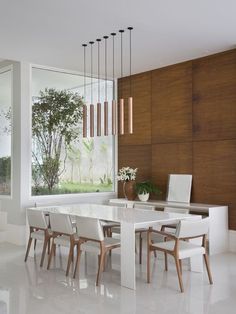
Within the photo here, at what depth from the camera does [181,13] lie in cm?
489

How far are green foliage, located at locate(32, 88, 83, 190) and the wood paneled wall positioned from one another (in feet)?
3.87

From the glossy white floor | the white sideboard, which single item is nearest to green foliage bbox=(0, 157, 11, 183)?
the glossy white floor

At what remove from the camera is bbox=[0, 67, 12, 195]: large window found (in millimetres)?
7551

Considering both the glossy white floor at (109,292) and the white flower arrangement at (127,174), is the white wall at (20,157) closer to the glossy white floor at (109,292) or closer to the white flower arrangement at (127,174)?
the white flower arrangement at (127,174)

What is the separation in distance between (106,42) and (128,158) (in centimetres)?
292

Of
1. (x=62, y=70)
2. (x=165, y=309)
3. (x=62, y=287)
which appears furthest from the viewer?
(x=62, y=70)

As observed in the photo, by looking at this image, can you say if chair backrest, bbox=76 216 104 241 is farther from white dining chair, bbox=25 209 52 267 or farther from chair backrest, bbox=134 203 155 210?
chair backrest, bbox=134 203 155 210

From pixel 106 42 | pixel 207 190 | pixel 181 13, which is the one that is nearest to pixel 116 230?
pixel 207 190

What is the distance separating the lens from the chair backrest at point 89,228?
477cm

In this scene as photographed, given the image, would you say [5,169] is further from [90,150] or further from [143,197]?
[143,197]

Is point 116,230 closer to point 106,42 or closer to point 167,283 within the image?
point 167,283

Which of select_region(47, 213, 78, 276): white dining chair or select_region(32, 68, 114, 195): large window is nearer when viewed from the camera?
select_region(47, 213, 78, 276): white dining chair

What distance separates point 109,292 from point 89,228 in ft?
2.60

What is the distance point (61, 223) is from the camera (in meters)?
5.27
